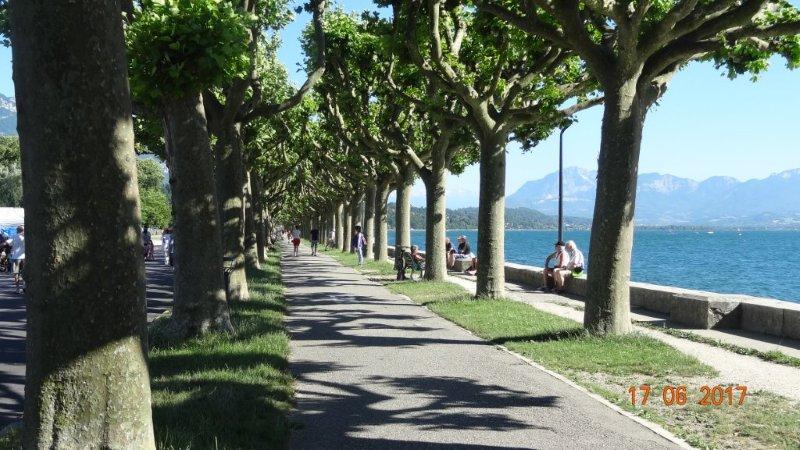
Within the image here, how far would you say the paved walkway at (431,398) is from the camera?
551 centimetres

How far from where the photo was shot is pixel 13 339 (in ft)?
34.8

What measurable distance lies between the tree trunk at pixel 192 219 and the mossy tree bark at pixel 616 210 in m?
5.44

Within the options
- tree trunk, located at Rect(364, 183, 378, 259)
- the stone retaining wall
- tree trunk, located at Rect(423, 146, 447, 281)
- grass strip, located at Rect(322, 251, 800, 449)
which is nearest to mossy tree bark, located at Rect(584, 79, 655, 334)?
grass strip, located at Rect(322, 251, 800, 449)

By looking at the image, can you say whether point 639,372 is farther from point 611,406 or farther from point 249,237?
point 249,237

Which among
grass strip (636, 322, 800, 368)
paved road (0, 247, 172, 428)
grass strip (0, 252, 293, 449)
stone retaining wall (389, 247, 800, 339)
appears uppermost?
stone retaining wall (389, 247, 800, 339)

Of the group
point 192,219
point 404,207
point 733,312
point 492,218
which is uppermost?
point 404,207

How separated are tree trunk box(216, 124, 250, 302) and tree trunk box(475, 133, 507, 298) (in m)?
5.04

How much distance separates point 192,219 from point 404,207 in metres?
15.2

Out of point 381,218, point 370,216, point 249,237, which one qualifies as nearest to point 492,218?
point 249,237

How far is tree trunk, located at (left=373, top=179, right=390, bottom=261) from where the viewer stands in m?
30.1

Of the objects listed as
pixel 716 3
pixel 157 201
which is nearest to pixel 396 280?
pixel 716 3

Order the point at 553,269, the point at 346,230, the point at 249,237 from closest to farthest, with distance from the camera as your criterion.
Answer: the point at 553,269
the point at 249,237
the point at 346,230

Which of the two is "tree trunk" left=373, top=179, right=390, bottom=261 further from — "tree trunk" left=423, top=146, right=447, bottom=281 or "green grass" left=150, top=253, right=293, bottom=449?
"green grass" left=150, top=253, right=293, bottom=449

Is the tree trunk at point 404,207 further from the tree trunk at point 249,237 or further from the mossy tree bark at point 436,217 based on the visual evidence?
the tree trunk at point 249,237
